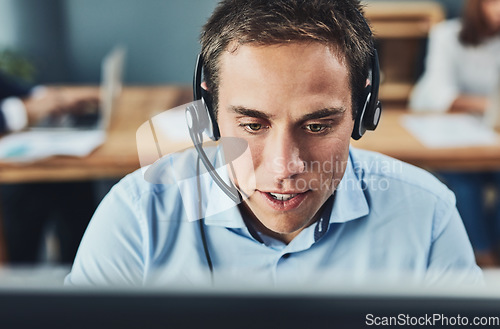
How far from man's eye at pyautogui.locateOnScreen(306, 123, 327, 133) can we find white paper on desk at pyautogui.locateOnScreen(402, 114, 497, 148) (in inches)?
38.4

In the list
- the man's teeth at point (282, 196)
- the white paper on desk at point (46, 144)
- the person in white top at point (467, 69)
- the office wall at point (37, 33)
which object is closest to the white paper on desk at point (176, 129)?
the man's teeth at point (282, 196)

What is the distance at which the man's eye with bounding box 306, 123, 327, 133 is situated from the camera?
504 mm

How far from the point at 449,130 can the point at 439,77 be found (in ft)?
0.81

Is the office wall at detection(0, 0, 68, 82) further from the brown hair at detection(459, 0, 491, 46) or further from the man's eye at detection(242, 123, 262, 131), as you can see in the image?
the man's eye at detection(242, 123, 262, 131)

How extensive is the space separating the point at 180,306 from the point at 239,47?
0.33 metres

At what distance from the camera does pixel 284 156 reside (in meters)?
0.50

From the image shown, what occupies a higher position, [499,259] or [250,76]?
[250,76]

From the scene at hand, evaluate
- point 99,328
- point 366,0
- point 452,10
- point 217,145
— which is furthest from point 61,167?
point 452,10

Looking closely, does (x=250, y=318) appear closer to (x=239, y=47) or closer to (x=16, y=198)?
(x=239, y=47)

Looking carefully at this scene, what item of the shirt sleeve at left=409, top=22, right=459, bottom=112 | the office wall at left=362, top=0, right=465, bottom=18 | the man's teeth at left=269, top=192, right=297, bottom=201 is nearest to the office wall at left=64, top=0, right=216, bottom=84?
the shirt sleeve at left=409, top=22, right=459, bottom=112

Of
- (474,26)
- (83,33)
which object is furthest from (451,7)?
(83,33)

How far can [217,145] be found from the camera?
56 cm

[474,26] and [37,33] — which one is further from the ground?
[37,33]

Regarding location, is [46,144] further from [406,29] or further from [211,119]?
[406,29]
